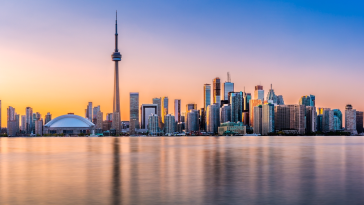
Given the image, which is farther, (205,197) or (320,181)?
(320,181)

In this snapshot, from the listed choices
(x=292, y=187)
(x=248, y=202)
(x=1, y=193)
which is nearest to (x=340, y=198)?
(x=292, y=187)

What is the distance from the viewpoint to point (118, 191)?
1276 inches

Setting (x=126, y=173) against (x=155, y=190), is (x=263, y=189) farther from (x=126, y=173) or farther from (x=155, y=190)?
(x=126, y=173)

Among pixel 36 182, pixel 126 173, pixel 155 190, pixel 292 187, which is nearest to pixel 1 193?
pixel 36 182

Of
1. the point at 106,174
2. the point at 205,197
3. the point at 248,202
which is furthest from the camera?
the point at 106,174

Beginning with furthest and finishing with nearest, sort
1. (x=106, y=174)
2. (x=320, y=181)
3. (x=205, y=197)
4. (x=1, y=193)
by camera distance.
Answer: (x=106, y=174) < (x=320, y=181) < (x=1, y=193) < (x=205, y=197)

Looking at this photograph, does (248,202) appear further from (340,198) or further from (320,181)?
(320,181)

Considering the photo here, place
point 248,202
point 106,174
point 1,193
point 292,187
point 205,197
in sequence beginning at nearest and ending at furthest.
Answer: point 248,202 → point 205,197 → point 1,193 → point 292,187 → point 106,174

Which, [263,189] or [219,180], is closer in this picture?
[263,189]

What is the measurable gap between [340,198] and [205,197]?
11.1 metres

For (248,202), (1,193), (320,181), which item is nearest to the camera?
(248,202)

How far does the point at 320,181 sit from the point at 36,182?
30.2 meters

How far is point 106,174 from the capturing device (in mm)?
45562

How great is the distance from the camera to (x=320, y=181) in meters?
38.7
